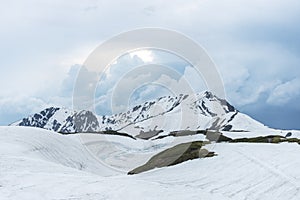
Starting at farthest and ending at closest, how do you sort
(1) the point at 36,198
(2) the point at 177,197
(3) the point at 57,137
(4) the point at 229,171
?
(3) the point at 57,137 → (4) the point at 229,171 → (2) the point at 177,197 → (1) the point at 36,198

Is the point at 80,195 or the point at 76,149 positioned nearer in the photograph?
the point at 80,195

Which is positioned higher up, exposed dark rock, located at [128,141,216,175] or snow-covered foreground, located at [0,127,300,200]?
exposed dark rock, located at [128,141,216,175]

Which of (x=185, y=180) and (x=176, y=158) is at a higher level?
(x=176, y=158)

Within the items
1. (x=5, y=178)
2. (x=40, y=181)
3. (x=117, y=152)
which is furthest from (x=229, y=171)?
(x=117, y=152)

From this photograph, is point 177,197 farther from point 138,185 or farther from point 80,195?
point 80,195

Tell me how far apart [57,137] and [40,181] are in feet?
96.9

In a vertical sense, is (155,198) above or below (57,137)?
below

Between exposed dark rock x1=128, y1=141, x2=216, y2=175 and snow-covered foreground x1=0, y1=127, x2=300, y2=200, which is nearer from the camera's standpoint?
snow-covered foreground x1=0, y1=127, x2=300, y2=200

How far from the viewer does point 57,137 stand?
51469mm

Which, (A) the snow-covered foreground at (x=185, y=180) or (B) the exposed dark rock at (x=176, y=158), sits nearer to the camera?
(A) the snow-covered foreground at (x=185, y=180)

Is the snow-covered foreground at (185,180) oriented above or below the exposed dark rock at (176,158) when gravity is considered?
below

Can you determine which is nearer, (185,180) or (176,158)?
(185,180)

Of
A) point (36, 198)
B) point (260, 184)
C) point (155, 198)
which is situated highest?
point (260, 184)

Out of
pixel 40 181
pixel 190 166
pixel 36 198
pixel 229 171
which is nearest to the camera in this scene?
pixel 36 198
